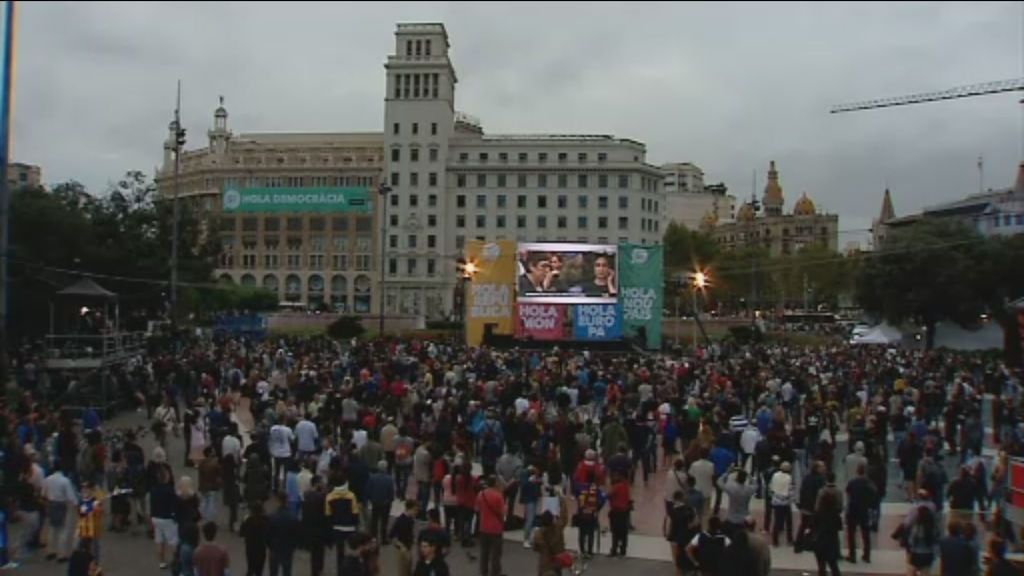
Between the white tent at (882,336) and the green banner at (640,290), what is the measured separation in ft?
36.7

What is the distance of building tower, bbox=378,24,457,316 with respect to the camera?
3679 inches

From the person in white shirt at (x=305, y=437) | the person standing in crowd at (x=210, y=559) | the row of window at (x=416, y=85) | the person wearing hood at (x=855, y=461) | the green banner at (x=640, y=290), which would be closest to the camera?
the person standing in crowd at (x=210, y=559)

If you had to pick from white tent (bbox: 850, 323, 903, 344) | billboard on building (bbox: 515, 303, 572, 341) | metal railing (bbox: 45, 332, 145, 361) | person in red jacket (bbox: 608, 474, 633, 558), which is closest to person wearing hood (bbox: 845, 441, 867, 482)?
person in red jacket (bbox: 608, 474, 633, 558)

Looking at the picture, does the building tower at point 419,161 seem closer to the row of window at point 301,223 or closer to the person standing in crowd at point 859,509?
the row of window at point 301,223

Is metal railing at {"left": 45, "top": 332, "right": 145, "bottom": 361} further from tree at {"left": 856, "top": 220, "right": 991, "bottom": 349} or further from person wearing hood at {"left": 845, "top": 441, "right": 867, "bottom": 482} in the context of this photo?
tree at {"left": 856, "top": 220, "right": 991, "bottom": 349}

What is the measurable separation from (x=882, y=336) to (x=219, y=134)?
3884 inches

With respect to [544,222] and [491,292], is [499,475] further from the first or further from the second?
[544,222]

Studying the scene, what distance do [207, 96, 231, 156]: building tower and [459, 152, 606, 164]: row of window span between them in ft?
131

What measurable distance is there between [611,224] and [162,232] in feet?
173

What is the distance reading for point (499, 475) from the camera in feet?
47.5

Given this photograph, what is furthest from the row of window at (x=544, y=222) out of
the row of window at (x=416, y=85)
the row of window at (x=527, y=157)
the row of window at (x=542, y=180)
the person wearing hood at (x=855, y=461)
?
the person wearing hood at (x=855, y=461)

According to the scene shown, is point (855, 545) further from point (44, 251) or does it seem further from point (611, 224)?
point (611, 224)

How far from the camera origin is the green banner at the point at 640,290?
46.0 metres

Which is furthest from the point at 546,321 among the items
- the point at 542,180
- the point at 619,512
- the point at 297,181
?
the point at 297,181
